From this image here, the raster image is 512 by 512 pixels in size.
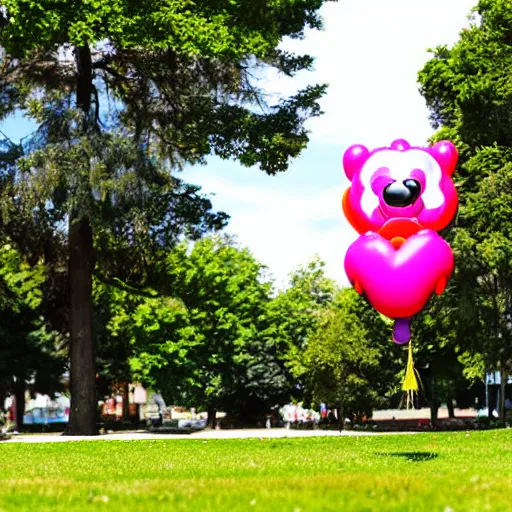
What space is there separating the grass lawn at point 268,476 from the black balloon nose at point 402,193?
12.4 feet

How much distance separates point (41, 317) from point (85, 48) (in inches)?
771

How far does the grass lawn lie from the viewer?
7.39m

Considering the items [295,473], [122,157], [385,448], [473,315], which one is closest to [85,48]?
[122,157]

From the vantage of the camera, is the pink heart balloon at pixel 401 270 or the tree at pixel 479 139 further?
the tree at pixel 479 139

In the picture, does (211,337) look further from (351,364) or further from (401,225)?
(401,225)

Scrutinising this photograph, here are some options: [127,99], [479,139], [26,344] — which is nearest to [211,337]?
[26,344]

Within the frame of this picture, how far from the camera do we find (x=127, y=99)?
106 ft

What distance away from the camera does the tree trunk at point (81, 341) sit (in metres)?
30.0

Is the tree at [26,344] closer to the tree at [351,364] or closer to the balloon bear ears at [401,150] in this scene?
the tree at [351,364]

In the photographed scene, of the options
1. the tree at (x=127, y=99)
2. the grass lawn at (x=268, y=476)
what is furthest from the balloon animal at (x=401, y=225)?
the tree at (x=127, y=99)

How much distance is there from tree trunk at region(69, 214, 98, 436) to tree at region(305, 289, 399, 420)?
15644 mm

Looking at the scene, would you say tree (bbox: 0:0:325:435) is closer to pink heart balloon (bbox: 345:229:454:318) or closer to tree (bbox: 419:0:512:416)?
tree (bbox: 419:0:512:416)

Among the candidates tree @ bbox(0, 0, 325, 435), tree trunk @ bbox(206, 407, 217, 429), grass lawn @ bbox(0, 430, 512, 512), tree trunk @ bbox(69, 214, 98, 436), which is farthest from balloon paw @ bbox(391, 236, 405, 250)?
tree trunk @ bbox(206, 407, 217, 429)

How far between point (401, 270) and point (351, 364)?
3161 centimetres
